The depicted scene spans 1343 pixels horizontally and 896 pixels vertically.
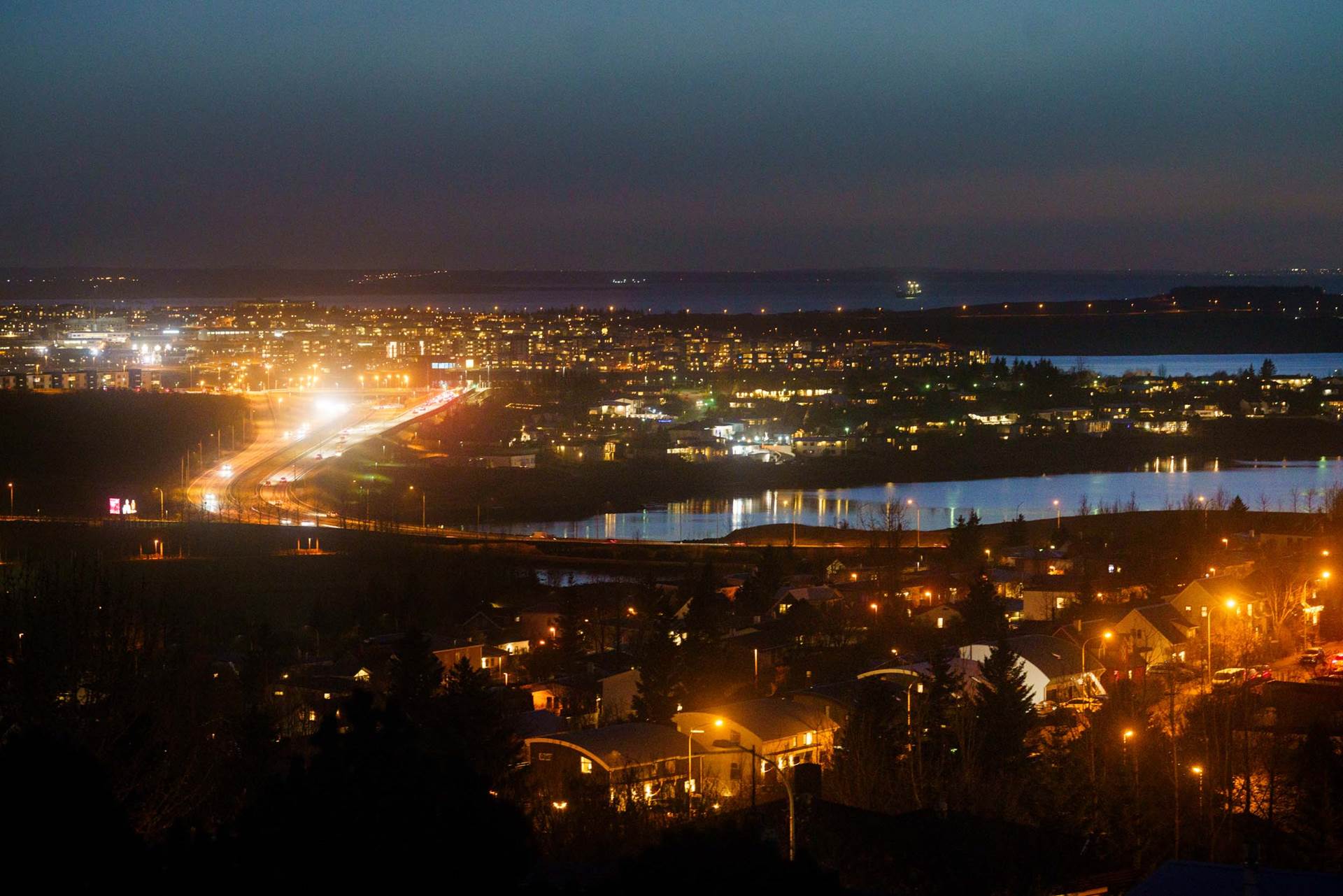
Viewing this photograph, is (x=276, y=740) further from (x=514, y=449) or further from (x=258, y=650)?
(x=514, y=449)

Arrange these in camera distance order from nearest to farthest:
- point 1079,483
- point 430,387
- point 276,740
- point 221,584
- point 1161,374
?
point 276,740, point 221,584, point 1079,483, point 430,387, point 1161,374

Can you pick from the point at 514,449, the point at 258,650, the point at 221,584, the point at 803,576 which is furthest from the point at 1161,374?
the point at 258,650

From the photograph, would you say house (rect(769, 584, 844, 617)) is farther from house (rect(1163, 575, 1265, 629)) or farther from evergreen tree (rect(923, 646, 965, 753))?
evergreen tree (rect(923, 646, 965, 753))

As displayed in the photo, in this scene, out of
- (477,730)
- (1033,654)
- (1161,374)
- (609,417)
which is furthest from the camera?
(1161,374)

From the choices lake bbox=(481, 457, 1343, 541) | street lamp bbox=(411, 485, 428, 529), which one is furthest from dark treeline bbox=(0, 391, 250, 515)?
lake bbox=(481, 457, 1343, 541)

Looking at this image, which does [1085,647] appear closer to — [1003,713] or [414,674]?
[1003,713]

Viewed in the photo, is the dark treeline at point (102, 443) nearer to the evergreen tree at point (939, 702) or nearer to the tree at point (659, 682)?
the tree at point (659, 682)

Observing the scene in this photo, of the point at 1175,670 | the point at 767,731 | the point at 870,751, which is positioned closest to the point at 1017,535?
the point at 1175,670
